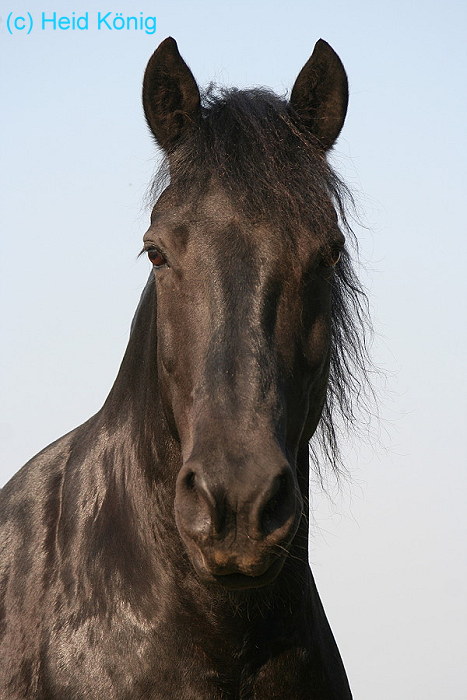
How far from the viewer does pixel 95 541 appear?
4.59m

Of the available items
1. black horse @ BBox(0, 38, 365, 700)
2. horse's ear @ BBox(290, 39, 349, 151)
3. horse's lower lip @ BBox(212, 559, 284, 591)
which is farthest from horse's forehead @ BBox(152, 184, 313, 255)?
horse's lower lip @ BBox(212, 559, 284, 591)

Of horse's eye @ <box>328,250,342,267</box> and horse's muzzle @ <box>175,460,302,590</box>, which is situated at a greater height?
horse's eye @ <box>328,250,342,267</box>

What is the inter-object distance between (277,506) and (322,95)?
2072mm

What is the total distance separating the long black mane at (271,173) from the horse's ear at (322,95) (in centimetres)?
9

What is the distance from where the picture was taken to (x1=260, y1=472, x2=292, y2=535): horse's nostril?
3432 millimetres

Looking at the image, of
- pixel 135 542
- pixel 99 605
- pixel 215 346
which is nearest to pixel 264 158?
pixel 215 346

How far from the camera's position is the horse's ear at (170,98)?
14.9 feet

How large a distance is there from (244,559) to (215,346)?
814 millimetres

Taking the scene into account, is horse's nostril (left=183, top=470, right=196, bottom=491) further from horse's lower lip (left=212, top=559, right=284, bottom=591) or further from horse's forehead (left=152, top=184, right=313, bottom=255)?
horse's forehead (left=152, top=184, right=313, bottom=255)

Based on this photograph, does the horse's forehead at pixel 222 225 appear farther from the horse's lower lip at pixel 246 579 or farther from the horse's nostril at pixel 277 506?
the horse's lower lip at pixel 246 579

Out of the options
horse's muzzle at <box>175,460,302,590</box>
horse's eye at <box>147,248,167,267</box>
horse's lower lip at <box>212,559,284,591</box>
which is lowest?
horse's lower lip at <box>212,559,284,591</box>

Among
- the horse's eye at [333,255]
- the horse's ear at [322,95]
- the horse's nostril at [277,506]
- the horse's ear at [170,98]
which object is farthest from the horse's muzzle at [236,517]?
the horse's ear at [322,95]

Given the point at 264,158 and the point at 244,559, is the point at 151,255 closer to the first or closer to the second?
the point at 264,158

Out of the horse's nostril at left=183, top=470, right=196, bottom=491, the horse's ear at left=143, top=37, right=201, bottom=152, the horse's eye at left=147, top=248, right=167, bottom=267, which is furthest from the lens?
the horse's ear at left=143, top=37, right=201, bottom=152
